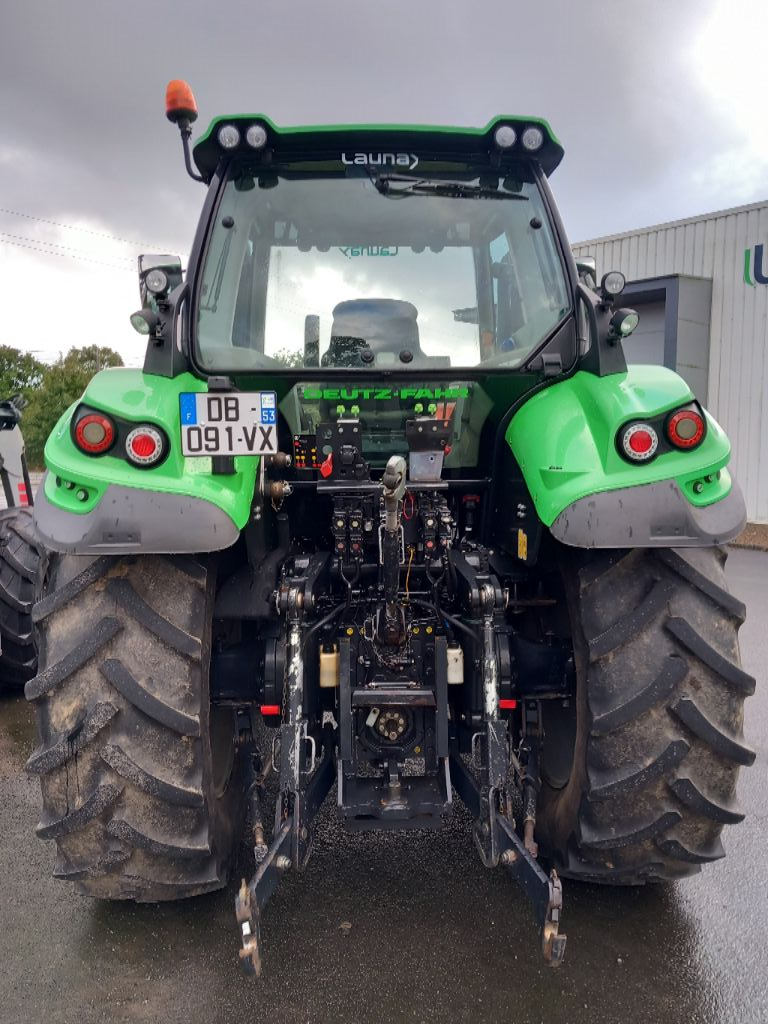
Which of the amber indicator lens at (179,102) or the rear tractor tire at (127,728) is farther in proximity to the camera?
the amber indicator lens at (179,102)

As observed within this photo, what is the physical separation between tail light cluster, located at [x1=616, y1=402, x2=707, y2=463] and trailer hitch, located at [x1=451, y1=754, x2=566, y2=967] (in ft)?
3.49

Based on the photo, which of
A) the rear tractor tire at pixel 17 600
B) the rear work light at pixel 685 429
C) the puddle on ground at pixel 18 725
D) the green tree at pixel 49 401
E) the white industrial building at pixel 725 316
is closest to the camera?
the rear work light at pixel 685 429

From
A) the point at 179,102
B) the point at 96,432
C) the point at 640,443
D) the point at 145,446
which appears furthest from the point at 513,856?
the point at 179,102

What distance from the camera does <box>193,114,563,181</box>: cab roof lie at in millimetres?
2811

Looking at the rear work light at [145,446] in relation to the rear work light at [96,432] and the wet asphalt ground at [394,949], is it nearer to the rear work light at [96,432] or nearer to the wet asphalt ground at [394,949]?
the rear work light at [96,432]

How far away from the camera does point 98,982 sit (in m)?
2.37

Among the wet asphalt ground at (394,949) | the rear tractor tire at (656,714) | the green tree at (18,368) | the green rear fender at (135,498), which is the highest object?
the green tree at (18,368)

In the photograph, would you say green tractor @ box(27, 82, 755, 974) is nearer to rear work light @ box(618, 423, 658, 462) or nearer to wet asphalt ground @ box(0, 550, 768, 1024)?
rear work light @ box(618, 423, 658, 462)

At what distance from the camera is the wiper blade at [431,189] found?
2.91 m

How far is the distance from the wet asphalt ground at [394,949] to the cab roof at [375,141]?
2635 millimetres

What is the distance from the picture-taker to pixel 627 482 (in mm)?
2227

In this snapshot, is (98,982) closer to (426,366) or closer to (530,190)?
(426,366)

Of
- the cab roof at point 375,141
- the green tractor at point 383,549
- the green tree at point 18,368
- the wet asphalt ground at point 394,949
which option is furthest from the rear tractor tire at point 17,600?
the green tree at point 18,368

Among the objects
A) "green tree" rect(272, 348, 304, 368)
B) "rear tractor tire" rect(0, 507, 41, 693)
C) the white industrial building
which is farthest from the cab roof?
the white industrial building
